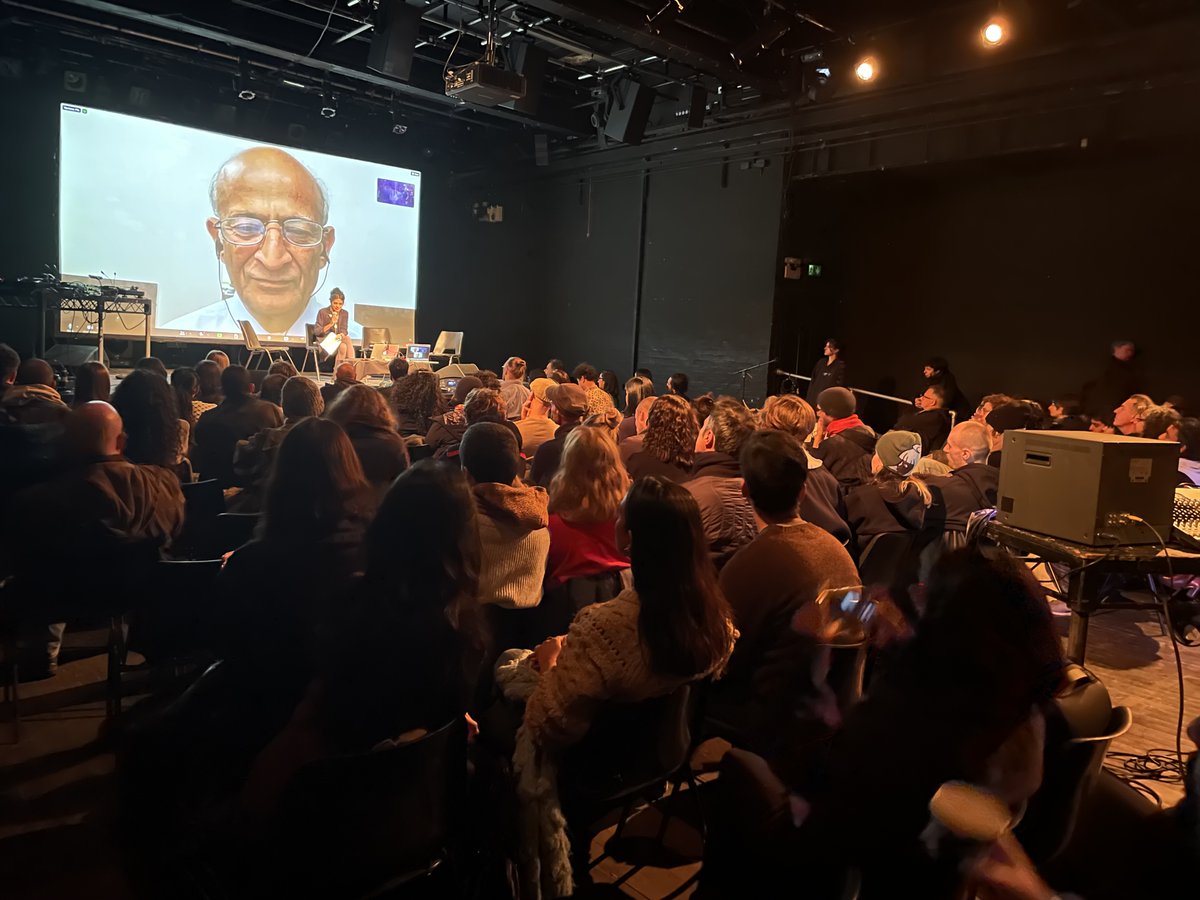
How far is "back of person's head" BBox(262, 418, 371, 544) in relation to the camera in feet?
7.07

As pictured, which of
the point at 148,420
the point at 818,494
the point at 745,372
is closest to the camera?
the point at 148,420

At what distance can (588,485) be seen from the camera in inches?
104

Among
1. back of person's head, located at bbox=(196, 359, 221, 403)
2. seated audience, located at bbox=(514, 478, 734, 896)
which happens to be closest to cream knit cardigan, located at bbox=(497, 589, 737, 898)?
seated audience, located at bbox=(514, 478, 734, 896)

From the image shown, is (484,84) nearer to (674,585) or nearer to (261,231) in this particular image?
(261,231)

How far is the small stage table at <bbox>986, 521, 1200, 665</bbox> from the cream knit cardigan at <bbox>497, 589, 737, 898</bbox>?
155 centimetres

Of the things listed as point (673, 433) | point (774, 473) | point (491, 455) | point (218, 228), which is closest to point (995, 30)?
point (673, 433)

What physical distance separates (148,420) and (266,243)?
8305 millimetres

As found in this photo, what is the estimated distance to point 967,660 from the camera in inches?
51.8

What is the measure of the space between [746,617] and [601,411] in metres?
3.46

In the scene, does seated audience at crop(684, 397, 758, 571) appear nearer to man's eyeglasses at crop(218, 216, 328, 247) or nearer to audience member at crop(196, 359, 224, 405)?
audience member at crop(196, 359, 224, 405)

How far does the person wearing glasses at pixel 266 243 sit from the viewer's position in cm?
1042

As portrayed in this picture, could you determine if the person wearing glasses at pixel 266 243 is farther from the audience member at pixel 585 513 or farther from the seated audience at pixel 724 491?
the audience member at pixel 585 513

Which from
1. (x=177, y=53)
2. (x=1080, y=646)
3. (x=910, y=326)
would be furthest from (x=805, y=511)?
(x=177, y=53)

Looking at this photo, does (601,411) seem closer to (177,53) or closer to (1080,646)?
(1080,646)
